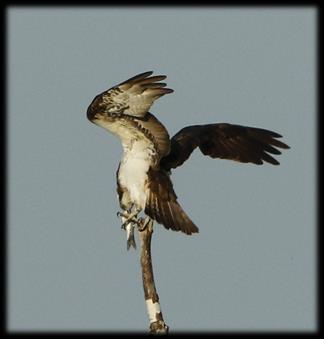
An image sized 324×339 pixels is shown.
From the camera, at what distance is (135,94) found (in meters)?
10.2

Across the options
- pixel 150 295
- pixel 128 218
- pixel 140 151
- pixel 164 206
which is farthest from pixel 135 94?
pixel 150 295

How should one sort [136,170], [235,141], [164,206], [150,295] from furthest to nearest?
1. [235,141]
2. [136,170]
3. [164,206]
4. [150,295]

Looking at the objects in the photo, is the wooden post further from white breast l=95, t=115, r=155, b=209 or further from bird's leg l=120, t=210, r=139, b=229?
white breast l=95, t=115, r=155, b=209

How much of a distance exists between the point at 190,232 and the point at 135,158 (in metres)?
0.95

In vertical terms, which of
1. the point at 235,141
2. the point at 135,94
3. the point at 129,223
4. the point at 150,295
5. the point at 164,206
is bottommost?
the point at 150,295

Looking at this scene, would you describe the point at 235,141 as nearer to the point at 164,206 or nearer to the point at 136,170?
the point at 136,170

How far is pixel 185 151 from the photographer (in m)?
11.6

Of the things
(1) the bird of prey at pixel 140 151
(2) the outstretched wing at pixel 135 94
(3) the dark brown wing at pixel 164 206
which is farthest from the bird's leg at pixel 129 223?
(2) the outstretched wing at pixel 135 94

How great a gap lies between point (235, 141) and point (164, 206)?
2493mm

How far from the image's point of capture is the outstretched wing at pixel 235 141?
12281mm

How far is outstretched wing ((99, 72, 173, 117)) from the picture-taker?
1016cm

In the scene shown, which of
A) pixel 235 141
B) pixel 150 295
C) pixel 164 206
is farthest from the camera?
pixel 235 141

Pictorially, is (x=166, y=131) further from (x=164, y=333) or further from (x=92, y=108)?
(x=164, y=333)

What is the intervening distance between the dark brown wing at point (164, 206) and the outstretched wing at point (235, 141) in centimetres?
157
